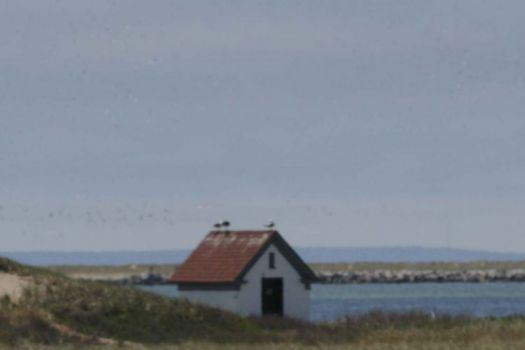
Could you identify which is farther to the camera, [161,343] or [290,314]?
[290,314]

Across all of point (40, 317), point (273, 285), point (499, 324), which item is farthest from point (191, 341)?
point (273, 285)

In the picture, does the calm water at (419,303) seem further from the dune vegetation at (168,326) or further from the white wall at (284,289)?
the dune vegetation at (168,326)

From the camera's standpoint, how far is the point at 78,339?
44562 mm

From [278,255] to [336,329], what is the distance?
9338 millimetres

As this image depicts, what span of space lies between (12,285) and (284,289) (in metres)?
13.4

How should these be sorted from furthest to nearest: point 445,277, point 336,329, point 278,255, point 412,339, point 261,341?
point 445,277
point 278,255
point 336,329
point 261,341
point 412,339

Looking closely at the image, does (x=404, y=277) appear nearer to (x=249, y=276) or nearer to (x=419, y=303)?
(x=419, y=303)

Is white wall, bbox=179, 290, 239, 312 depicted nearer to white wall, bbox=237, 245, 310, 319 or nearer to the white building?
the white building

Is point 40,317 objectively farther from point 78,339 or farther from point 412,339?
point 412,339

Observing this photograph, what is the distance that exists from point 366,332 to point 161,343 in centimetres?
755

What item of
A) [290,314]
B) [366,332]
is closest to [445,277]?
[290,314]

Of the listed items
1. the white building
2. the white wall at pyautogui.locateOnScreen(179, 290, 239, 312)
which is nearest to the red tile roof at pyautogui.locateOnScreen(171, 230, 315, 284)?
the white building

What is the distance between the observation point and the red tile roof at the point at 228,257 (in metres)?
60.6

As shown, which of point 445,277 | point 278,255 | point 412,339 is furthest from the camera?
point 445,277
